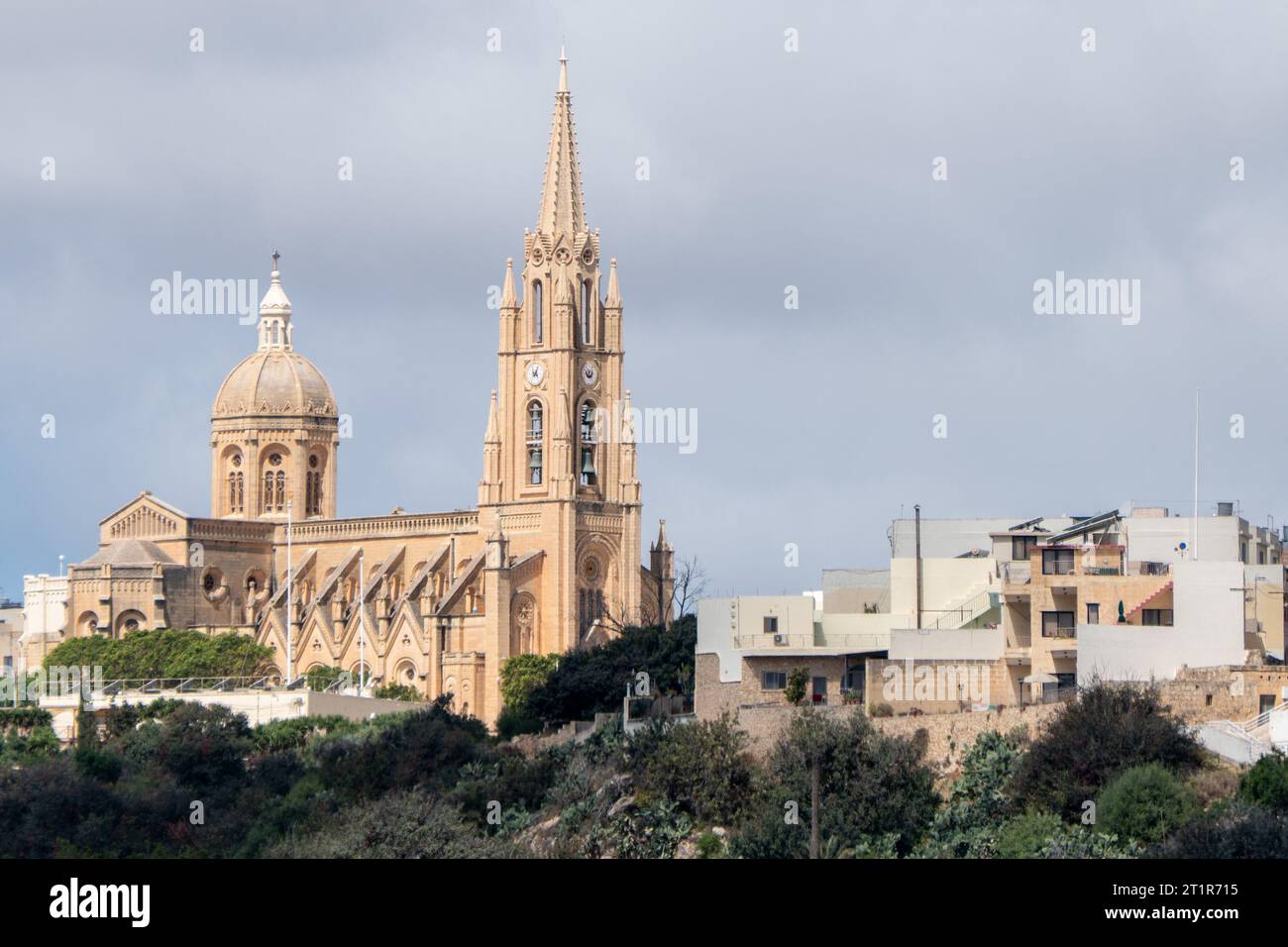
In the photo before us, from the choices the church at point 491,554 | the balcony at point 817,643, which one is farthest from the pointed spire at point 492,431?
the balcony at point 817,643

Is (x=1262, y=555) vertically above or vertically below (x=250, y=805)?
above

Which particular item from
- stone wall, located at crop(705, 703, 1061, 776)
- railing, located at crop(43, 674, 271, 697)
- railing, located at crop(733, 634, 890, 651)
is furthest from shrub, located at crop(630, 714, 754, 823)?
railing, located at crop(43, 674, 271, 697)

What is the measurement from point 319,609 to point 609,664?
113 ft

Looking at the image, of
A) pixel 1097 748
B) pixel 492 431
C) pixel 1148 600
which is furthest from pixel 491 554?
pixel 1097 748

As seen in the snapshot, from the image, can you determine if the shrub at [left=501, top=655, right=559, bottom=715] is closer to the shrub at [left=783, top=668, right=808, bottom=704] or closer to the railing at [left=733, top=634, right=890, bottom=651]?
the railing at [left=733, top=634, right=890, bottom=651]

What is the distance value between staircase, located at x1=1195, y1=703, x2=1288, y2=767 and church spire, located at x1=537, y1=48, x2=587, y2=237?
2539 inches

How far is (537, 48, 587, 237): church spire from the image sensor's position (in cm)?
12006

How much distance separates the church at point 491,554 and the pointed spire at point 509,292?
0.09 metres

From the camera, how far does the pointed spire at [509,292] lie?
121562mm

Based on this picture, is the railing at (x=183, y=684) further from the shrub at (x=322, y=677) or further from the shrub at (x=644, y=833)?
the shrub at (x=644, y=833)
